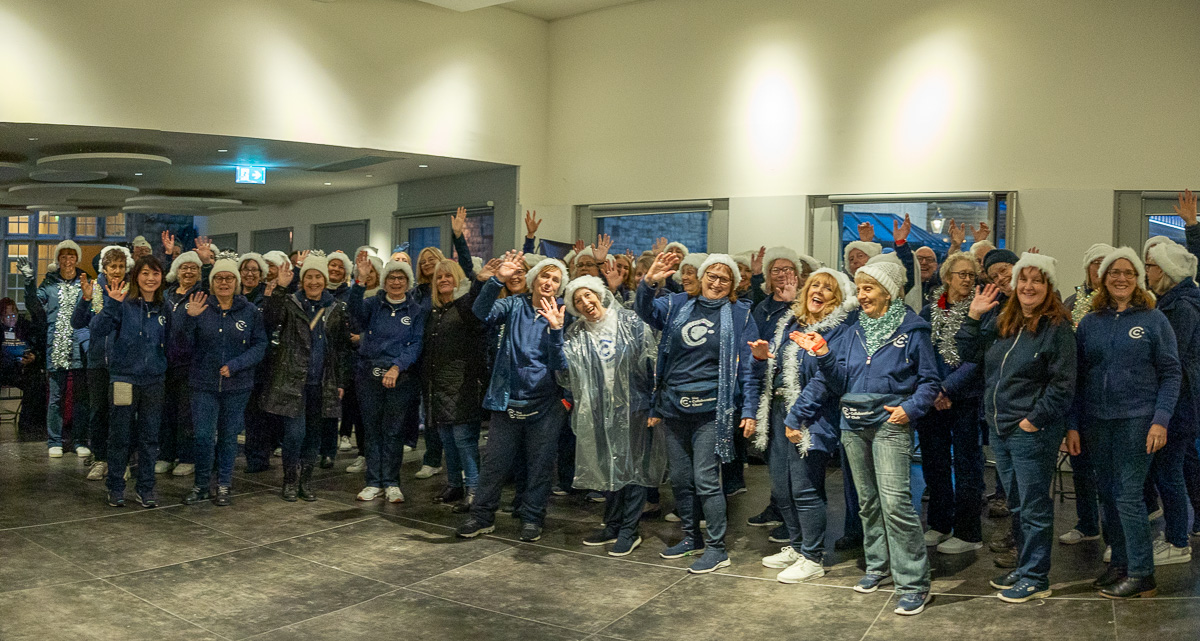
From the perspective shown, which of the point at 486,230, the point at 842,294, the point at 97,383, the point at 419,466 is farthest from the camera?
the point at 486,230

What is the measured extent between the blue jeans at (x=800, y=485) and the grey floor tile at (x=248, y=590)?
2.12 metres

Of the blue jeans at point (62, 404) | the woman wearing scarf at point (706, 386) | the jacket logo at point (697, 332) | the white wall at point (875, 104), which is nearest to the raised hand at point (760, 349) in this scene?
the woman wearing scarf at point (706, 386)

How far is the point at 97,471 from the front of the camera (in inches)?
285

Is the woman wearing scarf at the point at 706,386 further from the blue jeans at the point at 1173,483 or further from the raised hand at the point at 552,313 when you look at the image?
the blue jeans at the point at 1173,483

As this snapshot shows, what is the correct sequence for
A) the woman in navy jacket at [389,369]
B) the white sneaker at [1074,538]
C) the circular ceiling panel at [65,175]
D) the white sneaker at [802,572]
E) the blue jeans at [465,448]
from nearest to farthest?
the white sneaker at [802,572], the white sneaker at [1074,538], the blue jeans at [465,448], the woman in navy jacket at [389,369], the circular ceiling panel at [65,175]

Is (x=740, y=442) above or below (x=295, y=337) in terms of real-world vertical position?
below

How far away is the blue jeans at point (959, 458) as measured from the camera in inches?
209

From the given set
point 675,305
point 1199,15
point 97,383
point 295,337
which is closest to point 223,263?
point 295,337

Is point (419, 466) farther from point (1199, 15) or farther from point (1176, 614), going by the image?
point (1199, 15)

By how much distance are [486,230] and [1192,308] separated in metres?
7.80

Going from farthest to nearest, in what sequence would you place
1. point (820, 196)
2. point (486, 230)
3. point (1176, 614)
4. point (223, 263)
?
point (486, 230)
point (820, 196)
point (223, 263)
point (1176, 614)

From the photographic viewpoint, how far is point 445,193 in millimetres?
11594

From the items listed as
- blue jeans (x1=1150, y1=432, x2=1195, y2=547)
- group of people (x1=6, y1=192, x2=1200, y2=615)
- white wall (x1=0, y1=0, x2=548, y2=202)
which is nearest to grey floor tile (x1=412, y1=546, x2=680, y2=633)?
group of people (x1=6, y1=192, x2=1200, y2=615)

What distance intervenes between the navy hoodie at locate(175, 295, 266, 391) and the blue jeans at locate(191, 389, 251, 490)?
0.25 feet
